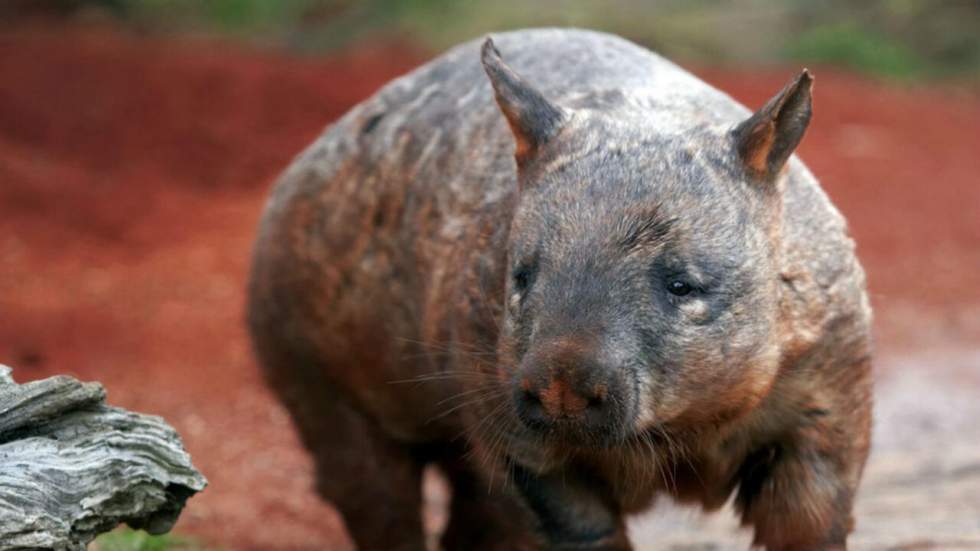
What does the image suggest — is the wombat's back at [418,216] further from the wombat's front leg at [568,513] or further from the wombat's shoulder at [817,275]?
the wombat's front leg at [568,513]

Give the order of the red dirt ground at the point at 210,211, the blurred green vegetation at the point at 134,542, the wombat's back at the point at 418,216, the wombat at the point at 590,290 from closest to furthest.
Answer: the wombat at the point at 590,290 → the wombat's back at the point at 418,216 → the blurred green vegetation at the point at 134,542 → the red dirt ground at the point at 210,211

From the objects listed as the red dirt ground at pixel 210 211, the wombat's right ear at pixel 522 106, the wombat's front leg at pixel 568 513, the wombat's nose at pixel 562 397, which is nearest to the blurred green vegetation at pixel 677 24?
the red dirt ground at pixel 210 211

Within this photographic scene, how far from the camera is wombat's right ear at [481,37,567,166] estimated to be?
407 cm

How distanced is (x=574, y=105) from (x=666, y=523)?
2424 millimetres

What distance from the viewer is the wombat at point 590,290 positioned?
371 cm

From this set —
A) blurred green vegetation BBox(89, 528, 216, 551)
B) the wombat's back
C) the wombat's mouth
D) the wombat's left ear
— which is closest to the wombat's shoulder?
the wombat's back

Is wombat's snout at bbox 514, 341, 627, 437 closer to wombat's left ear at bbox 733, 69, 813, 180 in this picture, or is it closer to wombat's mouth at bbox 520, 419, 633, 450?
wombat's mouth at bbox 520, 419, 633, 450

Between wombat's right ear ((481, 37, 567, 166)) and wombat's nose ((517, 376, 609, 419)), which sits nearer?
wombat's nose ((517, 376, 609, 419))

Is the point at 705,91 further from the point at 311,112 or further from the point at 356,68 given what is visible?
the point at 356,68

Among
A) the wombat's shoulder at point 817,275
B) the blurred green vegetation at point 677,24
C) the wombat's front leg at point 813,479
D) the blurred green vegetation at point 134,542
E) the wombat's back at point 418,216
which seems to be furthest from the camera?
the blurred green vegetation at point 677,24

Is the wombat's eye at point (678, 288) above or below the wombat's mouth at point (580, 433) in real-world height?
above

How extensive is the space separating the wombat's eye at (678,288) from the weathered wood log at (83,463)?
1.21 meters

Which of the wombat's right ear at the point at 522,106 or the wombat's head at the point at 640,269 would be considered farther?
the wombat's right ear at the point at 522,106

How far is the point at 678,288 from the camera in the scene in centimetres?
374
